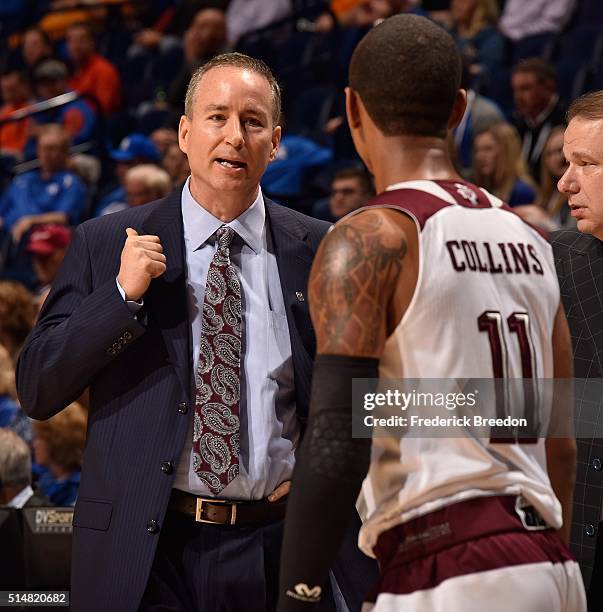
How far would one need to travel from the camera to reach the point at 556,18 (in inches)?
362

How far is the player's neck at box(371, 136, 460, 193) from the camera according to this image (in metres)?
2.25

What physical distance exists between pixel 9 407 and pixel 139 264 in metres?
3.18

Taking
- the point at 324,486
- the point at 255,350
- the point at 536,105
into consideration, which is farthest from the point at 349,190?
the point at 324,486

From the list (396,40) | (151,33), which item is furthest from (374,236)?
(151,33)

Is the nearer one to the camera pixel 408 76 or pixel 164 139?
pixel 408 76

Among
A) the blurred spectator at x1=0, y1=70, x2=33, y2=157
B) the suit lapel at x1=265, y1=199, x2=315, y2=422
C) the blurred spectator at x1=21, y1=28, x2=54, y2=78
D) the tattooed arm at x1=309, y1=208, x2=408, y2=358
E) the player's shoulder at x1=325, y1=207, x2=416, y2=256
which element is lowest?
the blurred spectator at x1=0, y1=70, x2=33, y2=157

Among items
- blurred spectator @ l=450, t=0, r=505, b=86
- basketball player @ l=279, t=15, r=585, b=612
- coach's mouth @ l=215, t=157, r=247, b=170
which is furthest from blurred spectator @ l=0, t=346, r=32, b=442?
blurred spectator @ l=450, t=0, r=505, b=86

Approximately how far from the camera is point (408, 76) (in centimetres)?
218

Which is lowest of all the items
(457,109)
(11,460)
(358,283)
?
(11,460)

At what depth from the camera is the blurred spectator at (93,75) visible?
1160cm

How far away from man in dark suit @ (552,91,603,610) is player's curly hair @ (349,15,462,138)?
0.99 metres

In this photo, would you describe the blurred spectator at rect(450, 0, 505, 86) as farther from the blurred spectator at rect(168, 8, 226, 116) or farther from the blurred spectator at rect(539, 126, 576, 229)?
the blurred spectator at rect(168, 8, 226, 116)

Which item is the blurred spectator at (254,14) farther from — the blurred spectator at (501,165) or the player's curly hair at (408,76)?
the player's curly hair at (408,76)

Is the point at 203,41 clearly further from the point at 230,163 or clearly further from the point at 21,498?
the point at 230,163
